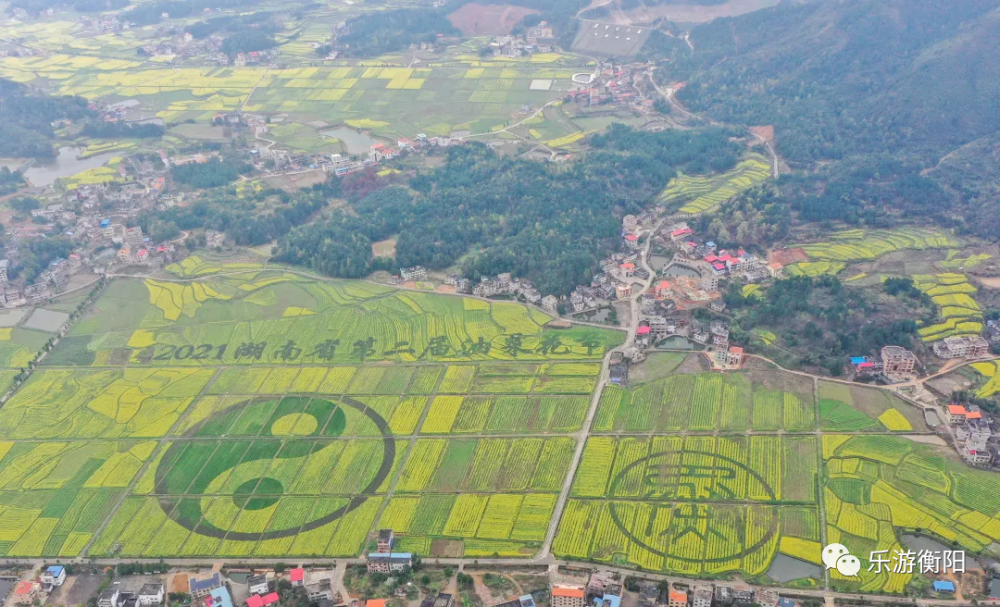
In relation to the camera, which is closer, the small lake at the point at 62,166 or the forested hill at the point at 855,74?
the forested hill at the point at 855,74

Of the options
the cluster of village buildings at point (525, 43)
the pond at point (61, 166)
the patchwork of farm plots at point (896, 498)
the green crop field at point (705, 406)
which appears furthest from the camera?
the cluster of village buildings at point (525, 43)

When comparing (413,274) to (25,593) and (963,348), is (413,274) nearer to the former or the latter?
(25,593)

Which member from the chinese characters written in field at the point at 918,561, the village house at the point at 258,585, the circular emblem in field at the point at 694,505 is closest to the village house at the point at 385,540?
the village house at the point at 258,585

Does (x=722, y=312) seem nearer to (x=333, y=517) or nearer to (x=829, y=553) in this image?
(x=829, y=553)

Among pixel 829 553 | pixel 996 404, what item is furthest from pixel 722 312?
pixel 829 553

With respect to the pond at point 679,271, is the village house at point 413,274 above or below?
above

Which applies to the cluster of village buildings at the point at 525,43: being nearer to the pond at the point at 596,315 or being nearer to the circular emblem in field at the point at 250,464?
the pond at the point at 596,315

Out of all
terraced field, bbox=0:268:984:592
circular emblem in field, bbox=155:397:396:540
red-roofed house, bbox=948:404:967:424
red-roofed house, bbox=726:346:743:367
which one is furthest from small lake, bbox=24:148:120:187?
red-roofed house, bbox=948:404:967:424
